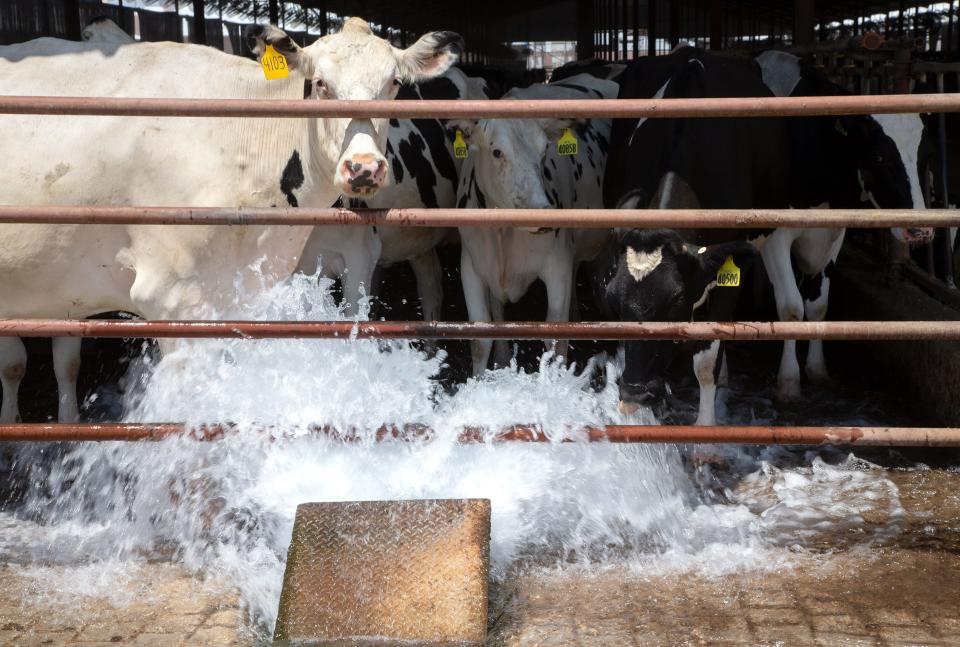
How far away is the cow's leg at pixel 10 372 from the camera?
19.3ft

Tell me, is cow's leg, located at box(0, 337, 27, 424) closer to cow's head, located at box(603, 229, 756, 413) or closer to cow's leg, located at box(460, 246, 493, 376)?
cow's leg, located at box(460, 246, 493, 376)

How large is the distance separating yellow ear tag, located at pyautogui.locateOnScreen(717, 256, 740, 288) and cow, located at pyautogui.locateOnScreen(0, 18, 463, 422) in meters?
1.64

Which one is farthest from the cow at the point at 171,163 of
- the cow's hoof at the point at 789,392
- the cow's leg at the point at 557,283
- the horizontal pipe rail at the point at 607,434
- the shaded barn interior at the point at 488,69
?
the cow's hoof at the point at 789,392

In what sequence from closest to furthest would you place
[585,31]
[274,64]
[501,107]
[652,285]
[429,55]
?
[501,107]
[274,64]
[429,55]
[652,285]
[585,31]

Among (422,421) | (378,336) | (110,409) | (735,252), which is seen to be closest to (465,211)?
(378,336)

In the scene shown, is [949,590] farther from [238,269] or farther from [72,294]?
[72,294]

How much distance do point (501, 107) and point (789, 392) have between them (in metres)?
3.66

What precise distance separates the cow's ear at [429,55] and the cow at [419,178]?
66.4 inches

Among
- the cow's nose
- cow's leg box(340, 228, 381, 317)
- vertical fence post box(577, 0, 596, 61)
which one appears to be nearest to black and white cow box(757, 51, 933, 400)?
cow's leg box(340, 228, 381, 317)

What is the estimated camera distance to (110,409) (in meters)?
6.58

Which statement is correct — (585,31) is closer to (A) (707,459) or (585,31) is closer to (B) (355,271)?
(B) (355,271)

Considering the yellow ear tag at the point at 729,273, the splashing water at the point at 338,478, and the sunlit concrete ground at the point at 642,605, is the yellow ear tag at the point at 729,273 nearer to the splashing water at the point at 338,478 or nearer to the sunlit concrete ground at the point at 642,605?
the splashing water at the point at 338,478

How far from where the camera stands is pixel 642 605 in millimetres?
3820

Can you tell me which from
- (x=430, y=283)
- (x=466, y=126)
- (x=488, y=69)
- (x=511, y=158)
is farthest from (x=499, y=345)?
(x=488, y=69)
